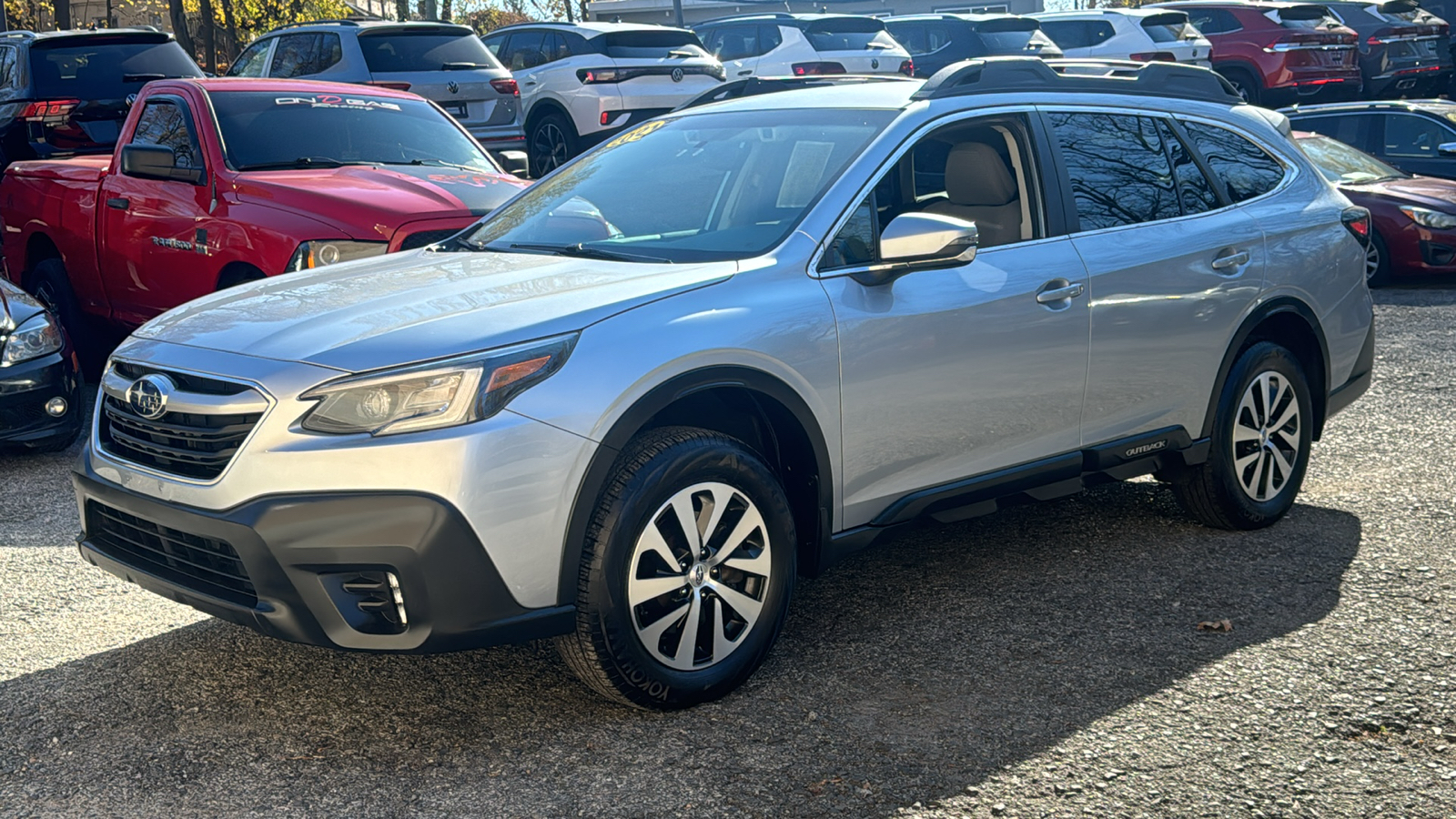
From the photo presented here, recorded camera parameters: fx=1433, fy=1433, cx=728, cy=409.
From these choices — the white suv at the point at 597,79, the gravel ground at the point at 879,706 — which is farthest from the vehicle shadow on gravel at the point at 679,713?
the white suv at the point at 597,79

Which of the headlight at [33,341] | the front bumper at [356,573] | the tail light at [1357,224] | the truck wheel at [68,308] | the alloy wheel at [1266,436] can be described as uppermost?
the tail light at [1357,224]

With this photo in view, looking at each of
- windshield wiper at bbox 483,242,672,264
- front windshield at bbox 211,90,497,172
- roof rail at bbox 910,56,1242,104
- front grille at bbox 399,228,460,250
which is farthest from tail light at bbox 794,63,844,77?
windshield wiper at bbox 483,242,672,264

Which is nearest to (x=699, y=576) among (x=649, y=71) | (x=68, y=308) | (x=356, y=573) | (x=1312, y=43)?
(x=356, y=573)

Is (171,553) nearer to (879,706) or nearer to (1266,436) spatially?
(879,706)

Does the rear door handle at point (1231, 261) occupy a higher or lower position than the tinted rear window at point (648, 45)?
lower

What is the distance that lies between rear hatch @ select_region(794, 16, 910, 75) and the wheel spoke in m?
15.5

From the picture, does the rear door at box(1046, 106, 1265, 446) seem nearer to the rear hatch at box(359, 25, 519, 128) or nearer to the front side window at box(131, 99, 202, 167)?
the front side window at box(131, 99, 202, 167)

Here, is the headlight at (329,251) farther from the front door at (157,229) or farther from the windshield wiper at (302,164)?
the windshield wiper at (302,164)

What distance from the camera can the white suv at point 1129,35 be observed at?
67.6ft

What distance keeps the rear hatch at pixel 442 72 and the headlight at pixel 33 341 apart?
5907 millimetres

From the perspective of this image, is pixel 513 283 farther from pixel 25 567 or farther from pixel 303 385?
pixel 25 567

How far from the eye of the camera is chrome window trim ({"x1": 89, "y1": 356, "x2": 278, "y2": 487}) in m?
3.53

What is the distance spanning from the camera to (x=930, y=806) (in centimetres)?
340

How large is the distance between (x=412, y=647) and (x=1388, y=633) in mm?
3040
